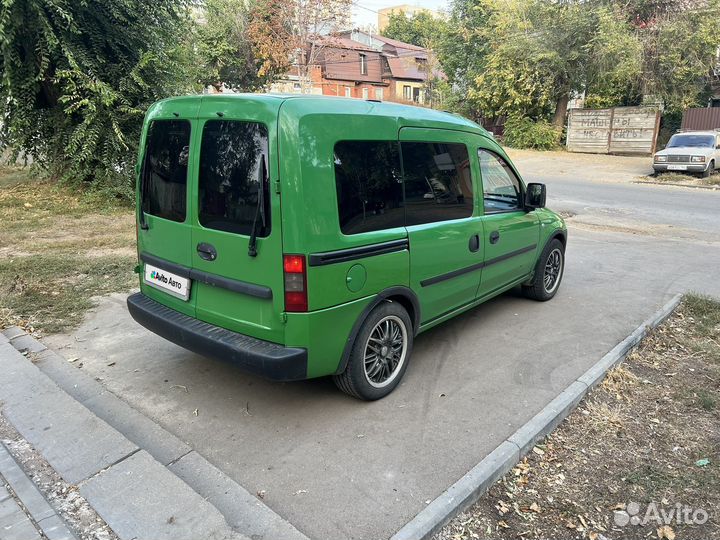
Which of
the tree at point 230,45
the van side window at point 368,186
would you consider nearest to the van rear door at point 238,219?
the van side window at point 368,186

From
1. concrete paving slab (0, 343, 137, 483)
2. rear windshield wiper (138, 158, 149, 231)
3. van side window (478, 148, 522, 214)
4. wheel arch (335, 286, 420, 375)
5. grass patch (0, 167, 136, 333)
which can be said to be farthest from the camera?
grass patch (0, 167, 136, 333)

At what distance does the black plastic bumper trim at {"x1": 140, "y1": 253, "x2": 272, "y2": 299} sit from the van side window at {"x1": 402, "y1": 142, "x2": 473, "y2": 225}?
1.17m

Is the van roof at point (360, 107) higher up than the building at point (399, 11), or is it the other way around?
the building at point (399, 11)

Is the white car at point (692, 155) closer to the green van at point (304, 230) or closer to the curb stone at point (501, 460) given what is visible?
the curb stone at point (501, 460)

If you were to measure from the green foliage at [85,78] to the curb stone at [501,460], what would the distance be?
931 cm

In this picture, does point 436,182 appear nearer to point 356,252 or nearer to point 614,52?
point 356,252

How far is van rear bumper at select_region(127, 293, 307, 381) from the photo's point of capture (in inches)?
118

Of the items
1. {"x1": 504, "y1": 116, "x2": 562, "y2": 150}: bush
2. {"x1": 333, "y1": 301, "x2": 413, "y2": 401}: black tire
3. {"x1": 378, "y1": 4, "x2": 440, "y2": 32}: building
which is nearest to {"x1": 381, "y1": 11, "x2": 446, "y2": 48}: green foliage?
{"x1": 378, "y1": 4, "x2": 440, "y2": 32}: building

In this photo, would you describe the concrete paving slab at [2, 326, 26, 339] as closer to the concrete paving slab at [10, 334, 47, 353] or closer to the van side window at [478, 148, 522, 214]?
the concrete paving slab at [10, 334, 47, 353]

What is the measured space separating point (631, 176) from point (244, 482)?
62.5 feet

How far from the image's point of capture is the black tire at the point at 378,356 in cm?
335

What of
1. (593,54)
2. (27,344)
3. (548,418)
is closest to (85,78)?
(27,344)

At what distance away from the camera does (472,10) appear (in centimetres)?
3067

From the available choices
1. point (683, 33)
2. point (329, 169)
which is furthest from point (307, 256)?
point (683, 33)
